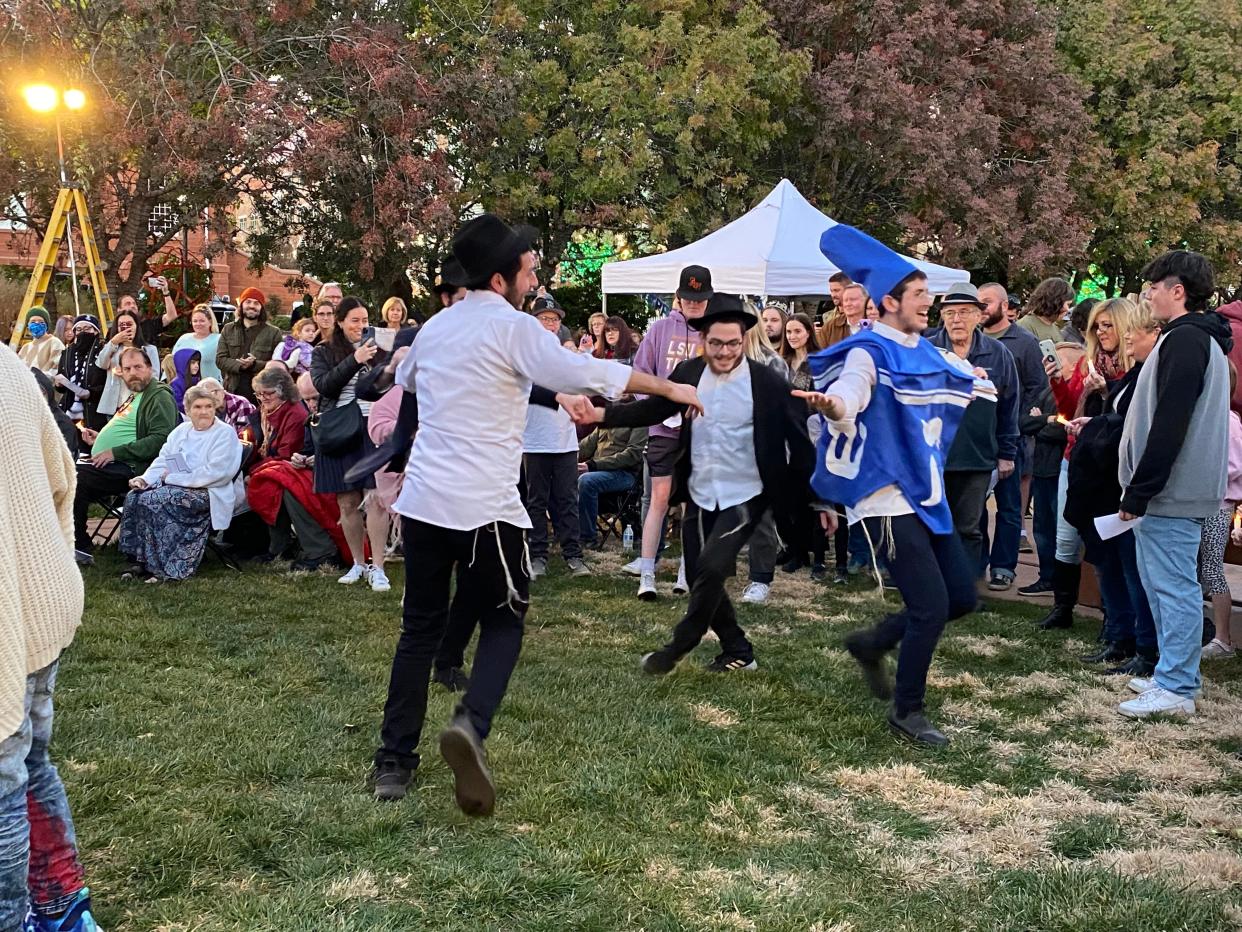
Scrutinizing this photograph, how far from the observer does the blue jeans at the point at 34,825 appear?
2.53 m

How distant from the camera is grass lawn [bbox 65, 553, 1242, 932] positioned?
3.39 meters

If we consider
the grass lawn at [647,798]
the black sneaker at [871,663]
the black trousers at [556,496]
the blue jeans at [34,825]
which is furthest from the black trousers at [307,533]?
the blue jeans at [34,825]

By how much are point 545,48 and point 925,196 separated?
8050 mm

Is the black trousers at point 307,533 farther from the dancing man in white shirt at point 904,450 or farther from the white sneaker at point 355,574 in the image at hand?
the dancing man in white shirt at point 904,450

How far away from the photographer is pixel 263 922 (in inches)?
126

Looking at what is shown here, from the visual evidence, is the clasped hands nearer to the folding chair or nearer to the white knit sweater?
the white knit sweater

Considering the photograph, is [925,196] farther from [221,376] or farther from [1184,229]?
[221,376]

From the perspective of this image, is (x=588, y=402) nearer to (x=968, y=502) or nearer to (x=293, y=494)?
(x=968, y=502)

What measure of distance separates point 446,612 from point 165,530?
15.3 feet

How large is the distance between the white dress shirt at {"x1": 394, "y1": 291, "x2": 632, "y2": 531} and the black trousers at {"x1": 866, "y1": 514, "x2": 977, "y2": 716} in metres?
1.60

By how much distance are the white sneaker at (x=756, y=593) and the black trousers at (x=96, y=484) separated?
4.65m

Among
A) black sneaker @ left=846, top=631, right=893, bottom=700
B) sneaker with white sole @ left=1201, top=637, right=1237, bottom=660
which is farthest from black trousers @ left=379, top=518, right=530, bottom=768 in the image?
sneaker with white sole @ left=1201, top=637, right=1237, bottom=660

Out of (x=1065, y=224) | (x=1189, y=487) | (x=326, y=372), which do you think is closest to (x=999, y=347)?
(x=1189, y=487)

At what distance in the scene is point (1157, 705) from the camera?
5453 millimetres
